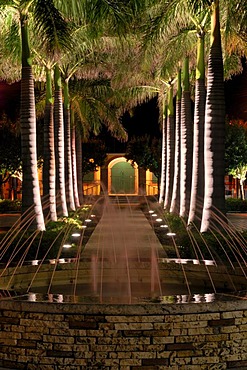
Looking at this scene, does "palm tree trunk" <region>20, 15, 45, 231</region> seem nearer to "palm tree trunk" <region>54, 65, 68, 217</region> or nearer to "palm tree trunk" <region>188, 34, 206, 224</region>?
"palm tree trunk" <region>188, 34, 206, 224</region>

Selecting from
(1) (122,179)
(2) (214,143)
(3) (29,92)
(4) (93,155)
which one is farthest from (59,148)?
(1) (122,179)

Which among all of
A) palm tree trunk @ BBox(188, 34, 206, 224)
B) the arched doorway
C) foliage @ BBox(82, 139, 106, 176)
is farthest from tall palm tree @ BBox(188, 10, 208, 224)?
the arched doorway

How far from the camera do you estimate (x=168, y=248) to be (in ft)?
56.7

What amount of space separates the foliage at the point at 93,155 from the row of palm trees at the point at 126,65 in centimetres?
2490

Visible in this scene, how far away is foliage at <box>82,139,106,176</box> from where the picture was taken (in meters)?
60.1

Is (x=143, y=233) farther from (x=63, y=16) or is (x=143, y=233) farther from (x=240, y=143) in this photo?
(x=240, y=143)

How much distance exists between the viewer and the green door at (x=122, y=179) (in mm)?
70425

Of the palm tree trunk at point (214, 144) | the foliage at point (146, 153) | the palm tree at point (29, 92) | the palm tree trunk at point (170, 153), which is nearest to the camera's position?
the palm tree at point (29, 92)

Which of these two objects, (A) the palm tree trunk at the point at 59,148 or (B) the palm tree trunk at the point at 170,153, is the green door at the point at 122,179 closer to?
(B) the palm tree trunk at the point at 170,153

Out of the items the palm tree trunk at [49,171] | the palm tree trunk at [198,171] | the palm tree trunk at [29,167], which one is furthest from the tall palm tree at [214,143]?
the palm tree trunk at [49,171]

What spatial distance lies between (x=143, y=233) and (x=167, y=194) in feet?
35.0

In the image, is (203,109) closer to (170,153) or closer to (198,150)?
(198,150)

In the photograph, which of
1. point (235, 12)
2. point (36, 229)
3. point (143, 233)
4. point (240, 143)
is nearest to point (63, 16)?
point (235, 12)

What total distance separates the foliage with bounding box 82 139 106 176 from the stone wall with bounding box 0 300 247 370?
172 ft
